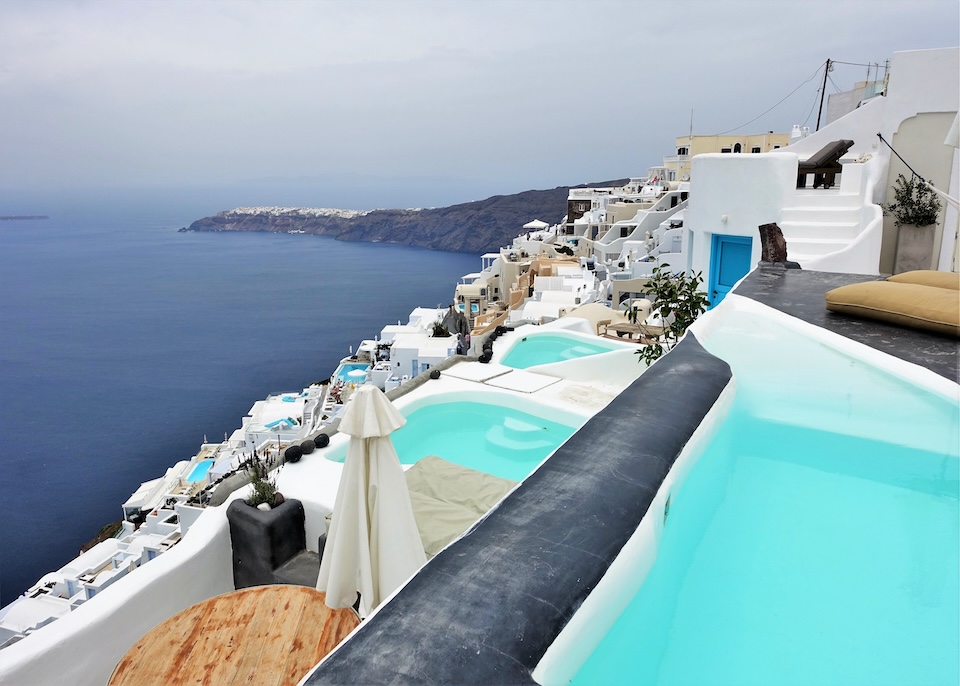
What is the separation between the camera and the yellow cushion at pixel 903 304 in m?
4.04

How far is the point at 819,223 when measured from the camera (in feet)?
34.1

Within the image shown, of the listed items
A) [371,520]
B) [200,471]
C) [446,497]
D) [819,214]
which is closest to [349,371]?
[200,471]

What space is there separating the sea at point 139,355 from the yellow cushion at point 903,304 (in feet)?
93.4

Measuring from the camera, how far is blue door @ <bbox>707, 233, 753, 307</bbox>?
11.2 meters

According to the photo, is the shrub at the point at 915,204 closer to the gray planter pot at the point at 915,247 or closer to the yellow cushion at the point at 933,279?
the gray planter pot at the point at 915,247

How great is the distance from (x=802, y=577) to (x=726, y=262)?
10280 millimetres

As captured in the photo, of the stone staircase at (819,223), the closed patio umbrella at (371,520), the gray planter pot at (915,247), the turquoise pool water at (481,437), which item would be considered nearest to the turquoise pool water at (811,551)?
the closed patio umbrella at (371,520)

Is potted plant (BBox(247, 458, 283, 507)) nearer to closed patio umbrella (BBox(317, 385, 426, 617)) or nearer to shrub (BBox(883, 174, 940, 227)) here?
closed patio umbrella (BBox(317, 385, 426, 617))

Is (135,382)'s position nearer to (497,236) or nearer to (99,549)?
(99,549)

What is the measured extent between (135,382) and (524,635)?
57733mm

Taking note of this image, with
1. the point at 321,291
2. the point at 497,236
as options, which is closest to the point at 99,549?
the point at 321,291

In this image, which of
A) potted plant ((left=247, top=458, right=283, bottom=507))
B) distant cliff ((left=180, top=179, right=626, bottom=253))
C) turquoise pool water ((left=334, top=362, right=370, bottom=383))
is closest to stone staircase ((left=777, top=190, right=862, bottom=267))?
potted plant ((left=247, top=458, right=283, bottom=507))

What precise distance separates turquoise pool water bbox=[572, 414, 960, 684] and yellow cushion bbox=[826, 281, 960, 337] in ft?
5.53

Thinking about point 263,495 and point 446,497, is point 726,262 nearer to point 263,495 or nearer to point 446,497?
point 446,497
